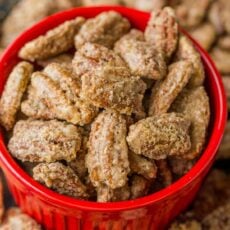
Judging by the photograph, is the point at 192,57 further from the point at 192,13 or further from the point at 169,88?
the point at 192,13

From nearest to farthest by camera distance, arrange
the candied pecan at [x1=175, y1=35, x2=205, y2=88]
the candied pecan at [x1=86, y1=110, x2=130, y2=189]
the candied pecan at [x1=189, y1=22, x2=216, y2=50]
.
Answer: the candied pecan at [x1=86, y1=110, x2=130, y2=189] → the candied pecan at [x1=175, y1=35, x2=205, y2=88] → the candied pecan at [x1=189, y1=22, x2=216, y2=50]

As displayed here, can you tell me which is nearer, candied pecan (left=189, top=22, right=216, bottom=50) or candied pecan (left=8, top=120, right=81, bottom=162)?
candied pecan (left=8, top=120, right=81, bottom=162)

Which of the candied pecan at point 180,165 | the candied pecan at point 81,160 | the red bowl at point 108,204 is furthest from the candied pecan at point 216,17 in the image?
the candied pecan at point 81,160

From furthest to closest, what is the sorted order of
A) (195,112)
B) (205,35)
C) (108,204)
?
(205,35)
(195,112)
(108,204)

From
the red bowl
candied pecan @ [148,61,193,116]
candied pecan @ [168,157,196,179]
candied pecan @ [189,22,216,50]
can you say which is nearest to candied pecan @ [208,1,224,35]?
candied pecan @ [189,22,216,50]

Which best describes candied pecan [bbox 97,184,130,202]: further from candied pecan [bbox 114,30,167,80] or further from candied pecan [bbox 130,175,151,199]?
candied pecan [bbox 114,30,167,80]

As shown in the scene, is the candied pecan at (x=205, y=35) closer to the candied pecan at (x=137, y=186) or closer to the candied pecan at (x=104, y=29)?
the candied pecan at (x=104, y=29)

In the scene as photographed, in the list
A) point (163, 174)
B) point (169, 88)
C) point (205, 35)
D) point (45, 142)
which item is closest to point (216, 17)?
point (205, 35)
